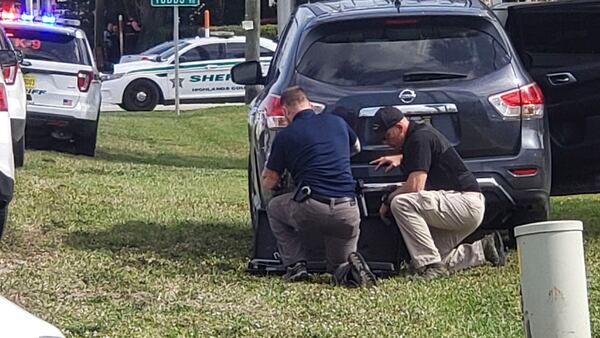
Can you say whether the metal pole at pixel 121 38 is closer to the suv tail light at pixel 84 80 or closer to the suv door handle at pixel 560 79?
the suv tail light at pixel 84 80

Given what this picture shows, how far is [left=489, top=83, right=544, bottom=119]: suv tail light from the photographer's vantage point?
7.63m

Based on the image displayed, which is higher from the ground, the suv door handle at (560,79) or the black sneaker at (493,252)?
the suv door handle at (560,79)

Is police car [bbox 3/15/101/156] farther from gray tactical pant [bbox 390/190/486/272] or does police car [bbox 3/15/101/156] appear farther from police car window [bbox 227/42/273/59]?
police car window [bbox 227/42/273/59]

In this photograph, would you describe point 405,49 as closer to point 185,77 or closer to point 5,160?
point 5,160

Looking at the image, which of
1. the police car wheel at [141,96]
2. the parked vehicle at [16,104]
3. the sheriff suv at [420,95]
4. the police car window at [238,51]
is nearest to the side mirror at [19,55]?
the parked vehicle at [16,104]

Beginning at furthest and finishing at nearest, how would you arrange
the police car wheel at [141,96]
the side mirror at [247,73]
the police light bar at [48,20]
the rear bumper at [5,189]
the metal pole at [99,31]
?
1. the metal pole at [99,31]
2. the police car wheel at [141,96]
3. the police light bar at [48,20]
4. the side mirror at [247,73]
5. the rear bumper at [5,189]

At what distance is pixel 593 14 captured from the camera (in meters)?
8.73

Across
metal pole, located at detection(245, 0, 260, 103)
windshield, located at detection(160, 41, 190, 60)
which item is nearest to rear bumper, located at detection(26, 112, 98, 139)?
metal pole, located at detection(245, 0, 260, 103)

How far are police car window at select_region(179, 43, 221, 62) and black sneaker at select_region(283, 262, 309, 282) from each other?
21483mm

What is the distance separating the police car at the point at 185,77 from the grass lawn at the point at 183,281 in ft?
50.2

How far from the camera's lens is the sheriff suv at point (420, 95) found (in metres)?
7.63

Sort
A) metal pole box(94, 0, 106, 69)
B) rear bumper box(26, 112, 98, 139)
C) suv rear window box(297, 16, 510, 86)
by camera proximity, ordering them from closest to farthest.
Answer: suv rear window box(297, 16, 510, 86) → rear bumper box(26, 112, 98, 139) → metal pole box(94, 0, 106, 69)

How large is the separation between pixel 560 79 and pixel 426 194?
1.65 metres

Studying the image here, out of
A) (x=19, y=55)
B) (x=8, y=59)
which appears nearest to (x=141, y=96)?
(x=19, y=55)
